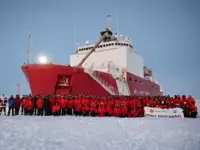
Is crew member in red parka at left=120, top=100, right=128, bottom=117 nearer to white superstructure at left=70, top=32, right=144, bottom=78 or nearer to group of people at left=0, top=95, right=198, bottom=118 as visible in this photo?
group of people at left=0, top=95, right=198, bottom=118

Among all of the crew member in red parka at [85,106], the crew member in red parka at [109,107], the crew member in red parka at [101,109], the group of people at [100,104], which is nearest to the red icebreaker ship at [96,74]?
the group of people at [100,104]

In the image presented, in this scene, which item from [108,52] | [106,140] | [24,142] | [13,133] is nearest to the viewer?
[24,142]

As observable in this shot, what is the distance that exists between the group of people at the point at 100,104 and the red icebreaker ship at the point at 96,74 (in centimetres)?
351

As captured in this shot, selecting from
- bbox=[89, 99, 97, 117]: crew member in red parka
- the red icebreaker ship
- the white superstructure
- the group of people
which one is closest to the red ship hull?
the red icebreaker ship

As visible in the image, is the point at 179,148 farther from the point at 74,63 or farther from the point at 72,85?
the point at 74,63

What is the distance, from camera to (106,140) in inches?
244

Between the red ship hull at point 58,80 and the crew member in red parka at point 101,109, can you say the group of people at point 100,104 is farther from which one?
→ the red ship hull at point 58,80

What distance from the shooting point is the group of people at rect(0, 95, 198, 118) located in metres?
12.9

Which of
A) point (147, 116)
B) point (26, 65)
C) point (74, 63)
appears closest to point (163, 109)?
point (147, 116)

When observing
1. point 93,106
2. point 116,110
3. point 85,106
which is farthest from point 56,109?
point 116,110

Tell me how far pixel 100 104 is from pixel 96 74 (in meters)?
5.71

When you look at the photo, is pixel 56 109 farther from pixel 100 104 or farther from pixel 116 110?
pixel 116 110

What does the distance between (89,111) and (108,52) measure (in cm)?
1329

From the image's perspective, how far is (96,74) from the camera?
725 inches
